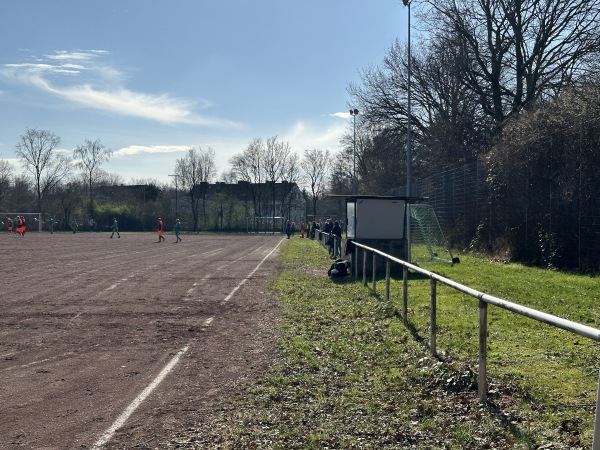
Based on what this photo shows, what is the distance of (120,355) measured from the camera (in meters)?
8.34

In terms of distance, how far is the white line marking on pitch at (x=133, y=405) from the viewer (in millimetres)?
5141

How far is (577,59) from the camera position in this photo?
2816cm

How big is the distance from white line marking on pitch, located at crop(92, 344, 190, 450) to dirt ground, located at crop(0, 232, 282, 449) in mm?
10

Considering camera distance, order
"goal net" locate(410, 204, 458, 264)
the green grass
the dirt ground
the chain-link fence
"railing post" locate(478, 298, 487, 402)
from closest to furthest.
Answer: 1. the green grass
2. the dirt ground
3. "railing post" locate(478, 298, 487, 402)
4. the chain-link fence
5. "goal net" locate(410, 204, 458, 264)

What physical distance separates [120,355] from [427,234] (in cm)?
1857

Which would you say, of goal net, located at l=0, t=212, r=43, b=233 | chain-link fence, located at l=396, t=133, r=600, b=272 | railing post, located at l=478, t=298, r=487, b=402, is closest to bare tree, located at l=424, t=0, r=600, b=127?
chain-link fence, located at l=396, t=133, r=600, b=272

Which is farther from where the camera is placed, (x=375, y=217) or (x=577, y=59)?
(x=577, y=59)

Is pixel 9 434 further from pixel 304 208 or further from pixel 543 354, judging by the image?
pixel 304 208

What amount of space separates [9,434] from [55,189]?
316 feet

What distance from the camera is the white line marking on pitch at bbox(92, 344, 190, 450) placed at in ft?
16.9

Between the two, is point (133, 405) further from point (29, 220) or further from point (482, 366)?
point (29, 220)

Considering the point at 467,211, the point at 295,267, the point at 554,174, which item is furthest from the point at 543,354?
the point at 467,211

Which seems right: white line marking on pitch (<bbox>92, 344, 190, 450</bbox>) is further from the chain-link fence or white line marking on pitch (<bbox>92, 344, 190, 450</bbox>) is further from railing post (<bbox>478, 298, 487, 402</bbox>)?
the chain-link fence

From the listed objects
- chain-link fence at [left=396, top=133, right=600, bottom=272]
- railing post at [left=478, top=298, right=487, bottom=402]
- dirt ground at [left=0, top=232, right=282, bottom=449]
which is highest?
chain-link fence at [left=396, top=133, right=600, bottom=272]
